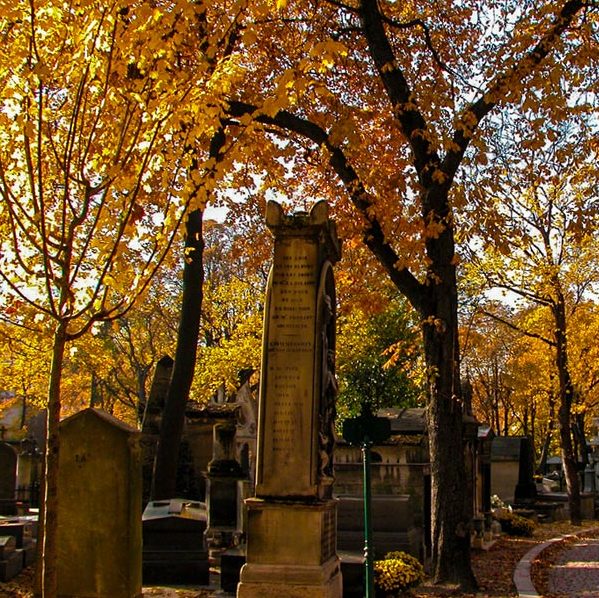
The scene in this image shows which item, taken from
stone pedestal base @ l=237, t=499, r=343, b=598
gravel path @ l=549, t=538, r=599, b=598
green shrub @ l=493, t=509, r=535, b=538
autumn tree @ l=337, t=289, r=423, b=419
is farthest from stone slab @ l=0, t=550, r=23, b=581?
autumn tree @ l=337, t=289, r=423, b=419

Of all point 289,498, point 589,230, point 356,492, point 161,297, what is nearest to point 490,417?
point 161,297

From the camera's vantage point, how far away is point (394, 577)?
966 centimetres

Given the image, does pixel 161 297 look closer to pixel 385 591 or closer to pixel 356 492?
pixel 356 492

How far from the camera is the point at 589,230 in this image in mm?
11664

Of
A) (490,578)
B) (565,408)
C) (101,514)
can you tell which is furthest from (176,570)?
(565,408)

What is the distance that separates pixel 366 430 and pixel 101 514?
9.50 feet

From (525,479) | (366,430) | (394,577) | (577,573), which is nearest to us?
(366,430)

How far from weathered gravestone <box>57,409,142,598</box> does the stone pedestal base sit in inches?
50.1

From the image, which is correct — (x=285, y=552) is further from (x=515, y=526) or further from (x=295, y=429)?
(x=515, y=526)

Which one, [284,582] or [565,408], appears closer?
[284,582]

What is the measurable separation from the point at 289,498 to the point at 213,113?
12.6ft

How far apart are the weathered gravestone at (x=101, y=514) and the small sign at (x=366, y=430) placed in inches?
95.4

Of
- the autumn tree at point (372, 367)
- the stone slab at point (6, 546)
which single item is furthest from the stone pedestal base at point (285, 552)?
the autumn tree at point (372, 367)

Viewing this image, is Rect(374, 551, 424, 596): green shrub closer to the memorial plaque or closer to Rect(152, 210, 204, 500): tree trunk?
the memorial plaque
